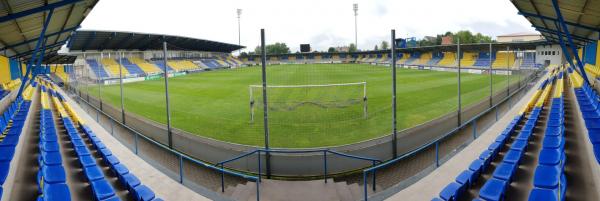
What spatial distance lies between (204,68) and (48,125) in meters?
52.7

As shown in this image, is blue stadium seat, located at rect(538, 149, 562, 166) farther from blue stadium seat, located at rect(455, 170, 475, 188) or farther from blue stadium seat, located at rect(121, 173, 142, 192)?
blue stadium seat, located at rect(121, 173, 142, 192)

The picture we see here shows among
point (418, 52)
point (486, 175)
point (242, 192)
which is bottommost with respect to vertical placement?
point (242, 192)

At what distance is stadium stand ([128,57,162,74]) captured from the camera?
51.0m

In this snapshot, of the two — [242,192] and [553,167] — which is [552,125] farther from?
[242,192]

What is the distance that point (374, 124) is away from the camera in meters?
13.2

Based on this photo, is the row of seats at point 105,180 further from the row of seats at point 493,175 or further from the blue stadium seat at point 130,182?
the row of seats at point 493,175

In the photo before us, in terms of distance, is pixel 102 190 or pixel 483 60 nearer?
pixel 102 190

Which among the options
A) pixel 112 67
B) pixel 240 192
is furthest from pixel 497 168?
pixel 112 67

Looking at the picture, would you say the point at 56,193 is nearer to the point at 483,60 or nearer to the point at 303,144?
the point at 303,144

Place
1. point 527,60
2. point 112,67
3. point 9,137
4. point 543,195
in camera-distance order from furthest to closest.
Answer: point 112,67 < point 527,60 < point 9,137 < point 543,195

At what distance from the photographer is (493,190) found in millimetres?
4598

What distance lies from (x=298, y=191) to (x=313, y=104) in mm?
10405

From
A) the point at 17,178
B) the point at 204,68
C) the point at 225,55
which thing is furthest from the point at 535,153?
the point at 225,55

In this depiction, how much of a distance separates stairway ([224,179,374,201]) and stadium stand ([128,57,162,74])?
4805 centimetres
